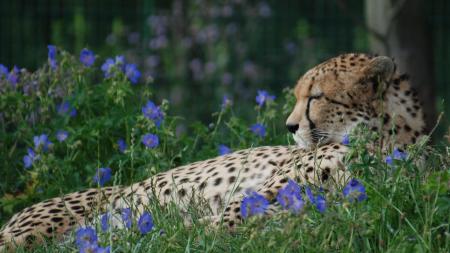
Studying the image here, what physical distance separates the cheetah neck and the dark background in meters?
5.25

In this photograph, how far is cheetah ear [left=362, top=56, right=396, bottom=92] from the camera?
16.5 ft

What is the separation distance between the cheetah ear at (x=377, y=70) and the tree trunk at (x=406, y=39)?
10.7 ft

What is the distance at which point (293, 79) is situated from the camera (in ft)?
35.9

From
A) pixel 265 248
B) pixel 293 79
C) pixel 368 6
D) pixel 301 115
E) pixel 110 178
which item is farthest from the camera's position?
pixel 293 79

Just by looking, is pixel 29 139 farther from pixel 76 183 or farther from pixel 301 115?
pixel 301 115

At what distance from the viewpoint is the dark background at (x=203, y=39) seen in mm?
10289

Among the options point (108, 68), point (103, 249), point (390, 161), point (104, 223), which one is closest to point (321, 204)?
point (390, 161)

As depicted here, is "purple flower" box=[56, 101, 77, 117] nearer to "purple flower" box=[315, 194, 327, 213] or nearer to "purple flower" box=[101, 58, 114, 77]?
"purple flower" box=[101, 58, 114, 77]

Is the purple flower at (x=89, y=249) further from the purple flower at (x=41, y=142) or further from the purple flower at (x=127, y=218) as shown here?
the purple flower at (x=41, y=142)

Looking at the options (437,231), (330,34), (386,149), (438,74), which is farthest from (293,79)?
(437,231)

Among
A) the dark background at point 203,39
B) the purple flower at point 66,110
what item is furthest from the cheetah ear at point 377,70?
the dark background at point 203,39

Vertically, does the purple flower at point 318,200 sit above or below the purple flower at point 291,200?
below

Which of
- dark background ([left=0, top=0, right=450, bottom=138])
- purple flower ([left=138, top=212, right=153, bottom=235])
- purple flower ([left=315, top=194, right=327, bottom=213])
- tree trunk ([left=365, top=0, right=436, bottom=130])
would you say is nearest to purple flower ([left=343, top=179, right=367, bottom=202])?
purple flower ([left=315, top=194, right=327, bottom=213])

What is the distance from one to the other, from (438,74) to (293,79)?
6.11ft
